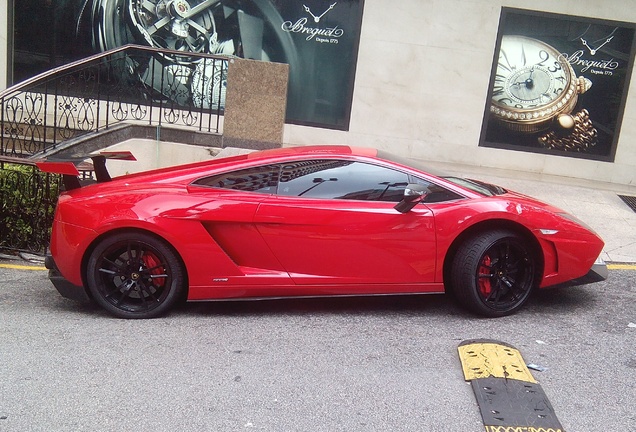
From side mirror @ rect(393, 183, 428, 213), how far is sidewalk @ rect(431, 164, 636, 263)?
11.1 feet

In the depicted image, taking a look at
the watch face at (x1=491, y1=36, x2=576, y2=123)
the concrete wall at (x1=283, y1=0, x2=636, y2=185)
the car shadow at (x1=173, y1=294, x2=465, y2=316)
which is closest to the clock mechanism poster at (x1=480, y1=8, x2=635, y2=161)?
the watch face at (x1=491, y1=36, x2=576, y2=123)

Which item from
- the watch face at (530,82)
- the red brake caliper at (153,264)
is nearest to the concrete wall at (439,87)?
the watch face at (530,82)

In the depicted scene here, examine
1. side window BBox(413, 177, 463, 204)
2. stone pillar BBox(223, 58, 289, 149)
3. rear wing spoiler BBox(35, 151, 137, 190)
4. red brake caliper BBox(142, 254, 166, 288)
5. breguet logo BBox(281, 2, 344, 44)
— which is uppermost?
breguet logo BBox(281, 2, 344, 44)

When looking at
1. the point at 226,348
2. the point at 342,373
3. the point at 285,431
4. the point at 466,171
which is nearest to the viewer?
the point at 285,431

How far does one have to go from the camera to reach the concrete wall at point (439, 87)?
458 inches

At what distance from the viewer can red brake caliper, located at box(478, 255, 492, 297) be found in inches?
209

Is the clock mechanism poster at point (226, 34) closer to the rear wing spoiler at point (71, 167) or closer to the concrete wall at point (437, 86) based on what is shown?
the concrete wall at point (437, 86)

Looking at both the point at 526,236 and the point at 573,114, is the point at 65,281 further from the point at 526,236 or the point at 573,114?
the point at 573,114

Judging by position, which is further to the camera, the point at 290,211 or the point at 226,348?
the point at 290,211

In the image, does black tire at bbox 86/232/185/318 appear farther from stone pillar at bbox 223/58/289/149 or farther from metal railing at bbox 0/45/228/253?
stone pillar at bbox 223/58/289/149

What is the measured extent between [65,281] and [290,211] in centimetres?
185

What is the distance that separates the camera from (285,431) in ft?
12.1

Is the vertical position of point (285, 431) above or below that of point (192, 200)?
below

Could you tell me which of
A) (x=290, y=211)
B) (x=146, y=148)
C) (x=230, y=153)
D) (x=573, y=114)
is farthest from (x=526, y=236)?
(x=573, y=114)
